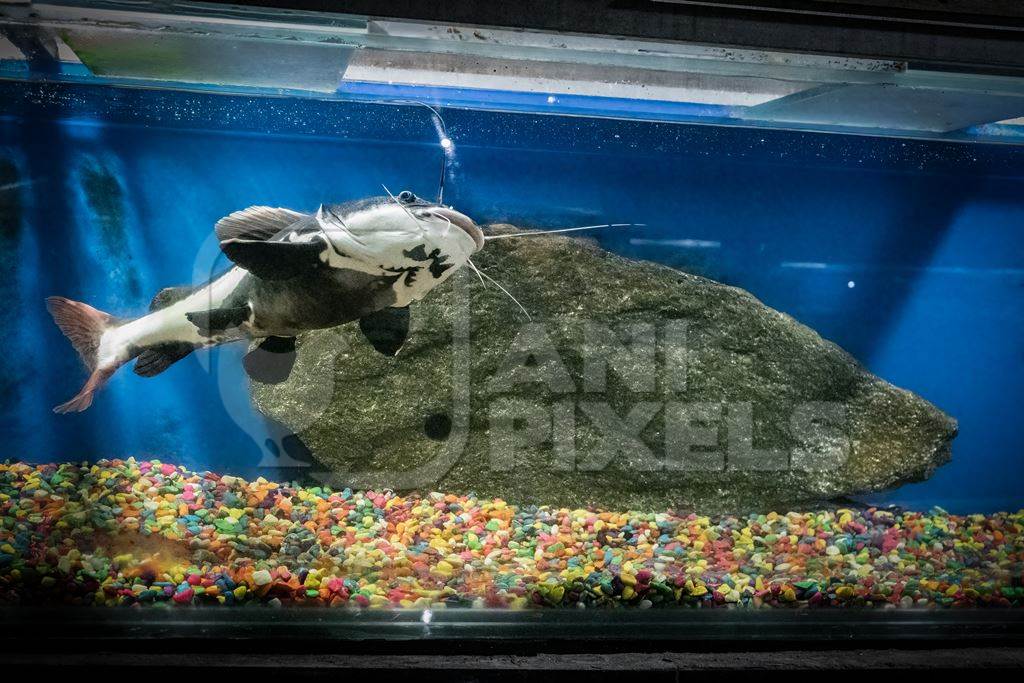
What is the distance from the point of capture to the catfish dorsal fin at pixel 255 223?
1.90 m

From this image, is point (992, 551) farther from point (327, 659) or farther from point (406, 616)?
point (327, 659)

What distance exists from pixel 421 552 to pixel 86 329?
49.3 inches

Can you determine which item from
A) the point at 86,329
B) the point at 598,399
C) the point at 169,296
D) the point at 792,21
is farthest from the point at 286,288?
the point at 792,21

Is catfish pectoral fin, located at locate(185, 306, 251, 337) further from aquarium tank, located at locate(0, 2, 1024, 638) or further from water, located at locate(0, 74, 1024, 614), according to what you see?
water, located at locate(0, 74, 1024, 614)

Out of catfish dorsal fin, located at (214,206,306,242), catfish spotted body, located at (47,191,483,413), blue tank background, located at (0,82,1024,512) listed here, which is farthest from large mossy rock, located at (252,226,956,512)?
catfish dorsal fin, located at (214,206,306,242)

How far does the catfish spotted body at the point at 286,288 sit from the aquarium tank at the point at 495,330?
0.01 metres

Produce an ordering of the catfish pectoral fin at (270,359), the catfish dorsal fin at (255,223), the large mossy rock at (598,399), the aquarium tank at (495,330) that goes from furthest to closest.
Result: the large mossy rock at (598,399) < the catfish pectoral fin at (270,359) < the aquarium tank at (495,330) < the catfish dorsal fin at (255,223)

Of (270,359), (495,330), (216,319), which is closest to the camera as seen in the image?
(216,319)

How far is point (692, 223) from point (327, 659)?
1.79 m

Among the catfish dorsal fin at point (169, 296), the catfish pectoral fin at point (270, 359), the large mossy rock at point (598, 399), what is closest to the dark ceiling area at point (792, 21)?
the large mossy rock at point (598, 399)

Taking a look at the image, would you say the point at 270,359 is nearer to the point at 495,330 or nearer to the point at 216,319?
the point at 216,319

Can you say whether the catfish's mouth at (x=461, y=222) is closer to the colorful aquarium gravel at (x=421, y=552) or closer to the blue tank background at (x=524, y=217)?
the blue tank background at (x=524, y=217)

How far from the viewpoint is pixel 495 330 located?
2539 mm

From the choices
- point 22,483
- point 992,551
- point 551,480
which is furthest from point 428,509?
point 992,551
